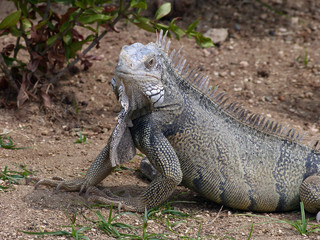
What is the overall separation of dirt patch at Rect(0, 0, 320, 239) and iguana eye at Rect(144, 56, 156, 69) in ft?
5.14

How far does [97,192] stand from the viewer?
5.18 m

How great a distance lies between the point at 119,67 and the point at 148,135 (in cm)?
83

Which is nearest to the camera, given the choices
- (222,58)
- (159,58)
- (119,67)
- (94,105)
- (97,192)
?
(119,67)

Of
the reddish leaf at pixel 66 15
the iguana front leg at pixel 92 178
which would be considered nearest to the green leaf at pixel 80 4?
the reddish leaf at pixel 66 15

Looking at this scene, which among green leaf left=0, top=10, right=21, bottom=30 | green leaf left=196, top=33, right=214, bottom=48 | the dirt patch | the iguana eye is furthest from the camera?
green leaf left=196, top=33, right=214, bottom=48

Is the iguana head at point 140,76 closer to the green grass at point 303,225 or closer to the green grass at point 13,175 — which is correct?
the green grass at point 13,175

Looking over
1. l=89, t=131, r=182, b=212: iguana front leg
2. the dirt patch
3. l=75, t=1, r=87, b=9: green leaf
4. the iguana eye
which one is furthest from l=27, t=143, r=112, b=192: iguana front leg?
l=75, t=1, r=87, b=9: green leaf

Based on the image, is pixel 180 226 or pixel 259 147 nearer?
pixel 180 226

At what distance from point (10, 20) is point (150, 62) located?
2761 mm

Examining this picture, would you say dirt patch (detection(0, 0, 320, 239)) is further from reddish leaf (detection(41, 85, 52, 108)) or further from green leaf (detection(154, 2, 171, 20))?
green leaf (detection(154, 2, 171, 20))

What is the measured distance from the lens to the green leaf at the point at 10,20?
21.0ft

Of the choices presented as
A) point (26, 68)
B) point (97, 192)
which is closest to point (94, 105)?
point (26, 68)

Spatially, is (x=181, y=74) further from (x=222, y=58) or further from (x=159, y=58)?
(x=222, y=58)

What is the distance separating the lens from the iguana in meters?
4.82
